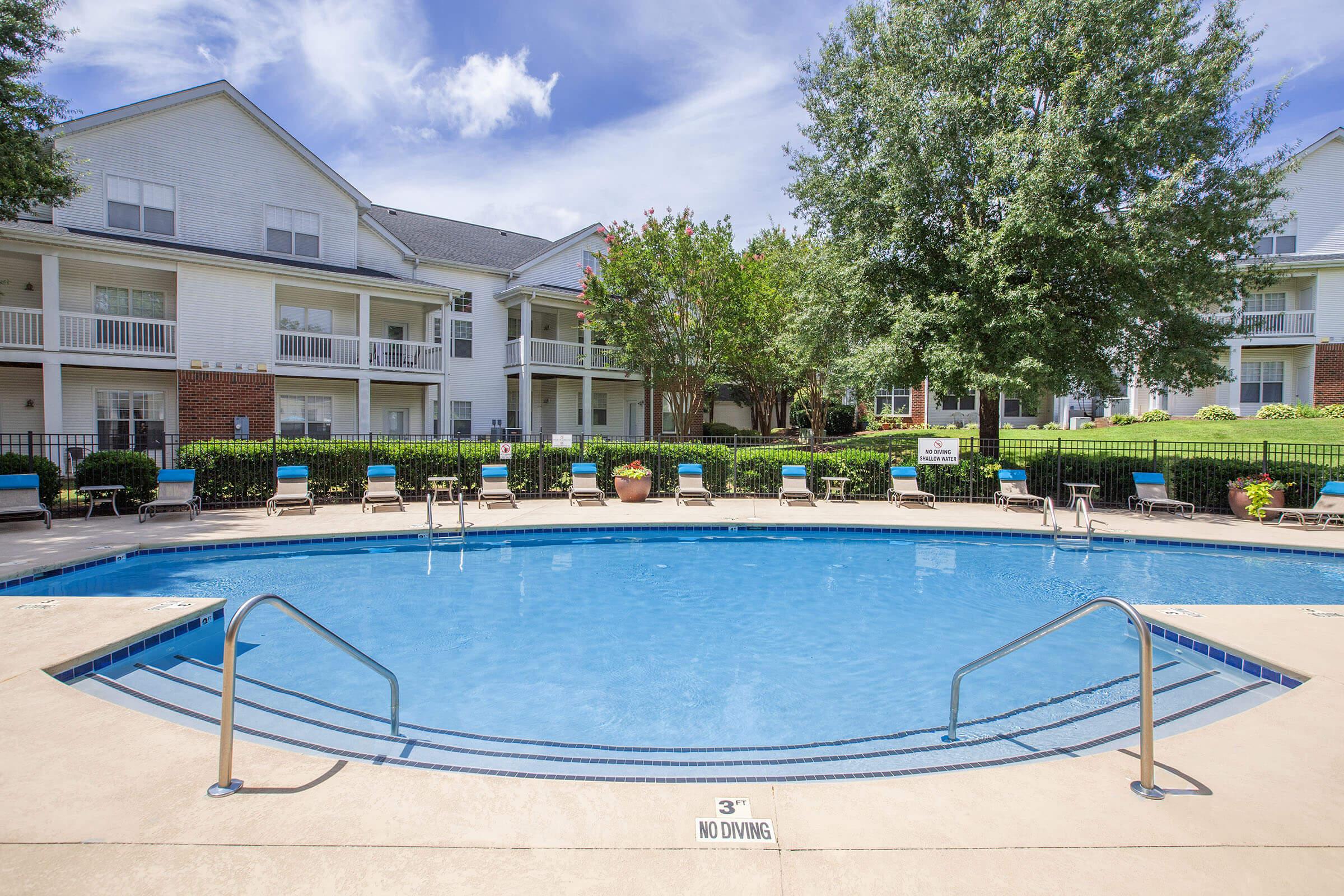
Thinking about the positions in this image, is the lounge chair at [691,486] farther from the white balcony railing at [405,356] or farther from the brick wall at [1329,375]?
the brick wall at [1329,375]

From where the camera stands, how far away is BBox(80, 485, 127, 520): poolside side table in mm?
12961

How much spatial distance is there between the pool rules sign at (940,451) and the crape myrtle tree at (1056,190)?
1.34m

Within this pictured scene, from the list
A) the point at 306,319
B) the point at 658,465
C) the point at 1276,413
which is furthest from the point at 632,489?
the point at 1276,413

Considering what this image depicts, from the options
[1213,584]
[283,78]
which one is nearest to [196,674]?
[1213,584]

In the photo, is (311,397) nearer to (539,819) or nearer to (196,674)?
(196,674)

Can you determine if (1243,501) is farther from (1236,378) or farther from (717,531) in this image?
(1236,378)

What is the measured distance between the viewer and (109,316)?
18.3m

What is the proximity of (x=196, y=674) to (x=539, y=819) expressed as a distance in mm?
4118

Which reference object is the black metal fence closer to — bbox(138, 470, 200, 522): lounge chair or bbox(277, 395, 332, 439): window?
bbox(138, 470, 200, 522): lounge chair

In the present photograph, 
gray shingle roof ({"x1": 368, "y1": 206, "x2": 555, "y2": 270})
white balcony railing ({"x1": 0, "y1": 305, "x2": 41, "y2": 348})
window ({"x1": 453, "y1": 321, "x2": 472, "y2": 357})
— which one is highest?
gray shingle roof ({"x1": 368, "y1": 206, "x2": 555, "y2": 270})

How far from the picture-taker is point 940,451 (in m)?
16.8

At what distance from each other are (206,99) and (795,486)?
21.5 metres

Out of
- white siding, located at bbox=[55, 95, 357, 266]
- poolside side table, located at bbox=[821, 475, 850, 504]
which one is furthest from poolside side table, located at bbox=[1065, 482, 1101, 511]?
white siding, located at bbox=[55, 95, 357, 266]

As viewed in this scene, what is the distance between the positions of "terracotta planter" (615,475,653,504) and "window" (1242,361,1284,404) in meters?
26.7
